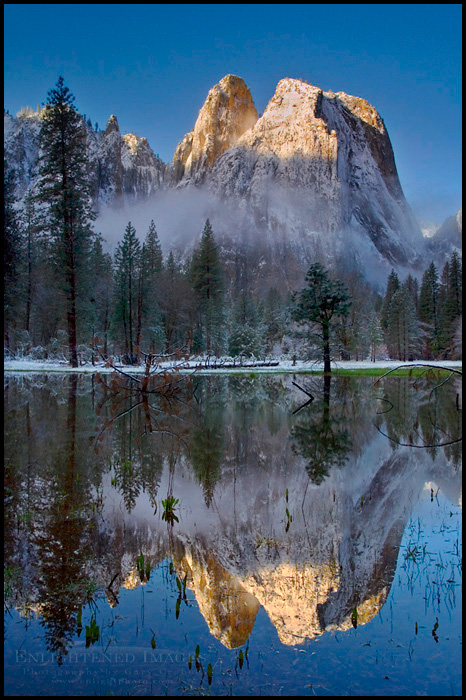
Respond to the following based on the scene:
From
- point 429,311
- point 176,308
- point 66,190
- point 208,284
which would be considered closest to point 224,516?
Answer: point 66,190

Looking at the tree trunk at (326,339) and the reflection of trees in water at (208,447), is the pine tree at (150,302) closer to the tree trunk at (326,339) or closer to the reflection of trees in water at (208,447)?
the tree trunk at (326,339)

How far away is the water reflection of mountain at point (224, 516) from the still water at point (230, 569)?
3 centimetres

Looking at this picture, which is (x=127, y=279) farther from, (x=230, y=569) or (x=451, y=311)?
(x=230, y=569)

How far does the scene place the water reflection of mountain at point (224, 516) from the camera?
4.49 m

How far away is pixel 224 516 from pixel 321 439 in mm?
5890

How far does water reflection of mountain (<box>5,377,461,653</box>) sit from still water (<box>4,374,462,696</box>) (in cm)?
3

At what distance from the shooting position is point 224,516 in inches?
257

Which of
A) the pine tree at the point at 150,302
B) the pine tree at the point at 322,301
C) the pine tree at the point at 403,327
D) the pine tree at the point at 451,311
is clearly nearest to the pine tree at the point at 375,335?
the pine tree at the point at 403,327

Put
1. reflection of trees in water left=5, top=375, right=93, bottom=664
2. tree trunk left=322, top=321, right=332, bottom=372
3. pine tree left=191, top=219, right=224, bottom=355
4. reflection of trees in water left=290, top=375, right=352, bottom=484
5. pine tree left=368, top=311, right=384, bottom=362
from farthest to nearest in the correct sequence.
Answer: pine tree left=368, top=311, right=384, bottom=362, pine tree left=191, top=219, right=224, bottom=355, tree trunk left=322, top=321, right=332, bottom=372, reflection of trees in water left=290, top=375, right=352, bottom=484, reflection of trees in water left=5, top=375, right=93, bottom=664

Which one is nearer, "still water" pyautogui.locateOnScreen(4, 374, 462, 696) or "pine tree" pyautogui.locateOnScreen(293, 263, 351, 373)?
"still water" pyautogui.locateOnScreen(4, 374, 462, 696)

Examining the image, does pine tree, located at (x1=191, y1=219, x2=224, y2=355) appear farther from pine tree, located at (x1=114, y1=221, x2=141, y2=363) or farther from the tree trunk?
the tree trunk

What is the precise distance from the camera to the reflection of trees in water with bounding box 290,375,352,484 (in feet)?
30.7

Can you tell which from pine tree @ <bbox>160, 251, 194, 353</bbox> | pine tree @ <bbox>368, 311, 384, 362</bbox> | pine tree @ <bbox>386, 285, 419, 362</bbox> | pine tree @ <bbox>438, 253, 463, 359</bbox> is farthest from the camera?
pine tree @ <bbox>368, 311, 384, 362</bbox>

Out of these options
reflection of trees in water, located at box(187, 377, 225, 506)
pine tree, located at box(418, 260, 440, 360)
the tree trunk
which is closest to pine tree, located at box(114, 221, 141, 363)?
the tree trunk
